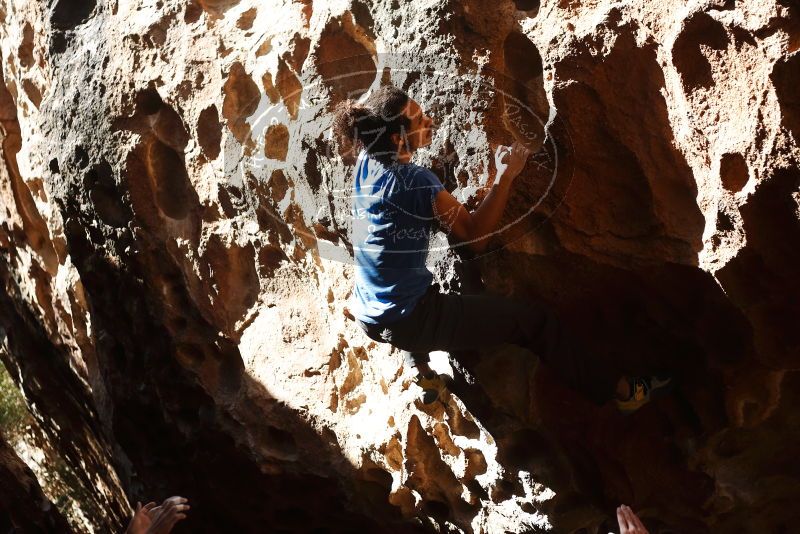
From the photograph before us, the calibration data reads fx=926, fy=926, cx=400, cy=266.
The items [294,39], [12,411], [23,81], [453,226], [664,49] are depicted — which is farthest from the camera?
[12,411]

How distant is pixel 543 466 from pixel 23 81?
2.55 meters

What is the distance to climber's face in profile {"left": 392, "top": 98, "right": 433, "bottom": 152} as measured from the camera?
89.3 inches

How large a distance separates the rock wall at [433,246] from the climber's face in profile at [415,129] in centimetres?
15

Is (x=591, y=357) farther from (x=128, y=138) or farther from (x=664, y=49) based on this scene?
(x=128, y=138)

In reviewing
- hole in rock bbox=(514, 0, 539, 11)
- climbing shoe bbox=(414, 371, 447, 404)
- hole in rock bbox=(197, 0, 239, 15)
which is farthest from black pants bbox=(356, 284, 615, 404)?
hole in rock bbox=(197, 0, 239, 15)

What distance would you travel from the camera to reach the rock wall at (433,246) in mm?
2131

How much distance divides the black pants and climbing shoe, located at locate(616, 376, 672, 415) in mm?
60

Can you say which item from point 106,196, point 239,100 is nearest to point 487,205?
point 239,100

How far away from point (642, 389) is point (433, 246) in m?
0.69

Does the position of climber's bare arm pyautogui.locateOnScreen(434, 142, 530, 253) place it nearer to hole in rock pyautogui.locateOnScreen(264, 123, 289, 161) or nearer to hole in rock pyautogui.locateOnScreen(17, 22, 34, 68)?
hole in rock pyautogui.locateOnScreen(264, 123, 289, 161)

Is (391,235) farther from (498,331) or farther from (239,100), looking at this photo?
(239,100)

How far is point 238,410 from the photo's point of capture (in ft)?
11.1

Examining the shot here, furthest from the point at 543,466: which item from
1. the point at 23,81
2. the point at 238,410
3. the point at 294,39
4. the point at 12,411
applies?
the point at 12,411

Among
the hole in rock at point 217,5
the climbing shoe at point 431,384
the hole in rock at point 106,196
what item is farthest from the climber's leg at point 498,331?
the hole in rock at point 106,196
